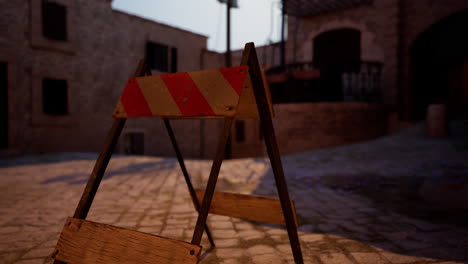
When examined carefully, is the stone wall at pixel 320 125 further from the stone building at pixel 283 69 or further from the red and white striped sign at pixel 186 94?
the red and white striped sign at pixel 186 94

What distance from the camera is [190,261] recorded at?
1.22 m

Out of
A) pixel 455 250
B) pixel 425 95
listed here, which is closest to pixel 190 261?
pixel 455 250

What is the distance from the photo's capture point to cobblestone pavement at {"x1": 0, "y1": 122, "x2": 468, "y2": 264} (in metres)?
2.42

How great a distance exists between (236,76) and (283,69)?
39.2 feet

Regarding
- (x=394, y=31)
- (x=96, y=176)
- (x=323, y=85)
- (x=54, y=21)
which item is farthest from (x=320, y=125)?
(x=54, y=21)

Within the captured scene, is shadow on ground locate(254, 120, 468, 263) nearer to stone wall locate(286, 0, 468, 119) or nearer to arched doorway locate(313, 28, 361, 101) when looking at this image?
arched doorway locate(313, 28, 361, 101)

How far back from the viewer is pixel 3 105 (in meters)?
10.9

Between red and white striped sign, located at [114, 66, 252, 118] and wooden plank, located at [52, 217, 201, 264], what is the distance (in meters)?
0.62

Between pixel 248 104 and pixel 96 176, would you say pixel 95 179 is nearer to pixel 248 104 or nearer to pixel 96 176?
pixel 96 176

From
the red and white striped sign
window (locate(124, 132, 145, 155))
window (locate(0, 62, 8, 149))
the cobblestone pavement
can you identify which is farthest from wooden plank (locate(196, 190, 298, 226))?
window (locate(124, 132, 145, 155))

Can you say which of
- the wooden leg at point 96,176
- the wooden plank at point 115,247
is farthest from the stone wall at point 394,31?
the wooden plank at point 115,247

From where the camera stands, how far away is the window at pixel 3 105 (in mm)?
10812

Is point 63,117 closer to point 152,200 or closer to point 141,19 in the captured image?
point 141,19

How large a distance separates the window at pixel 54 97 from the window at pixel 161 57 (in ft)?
14.6
